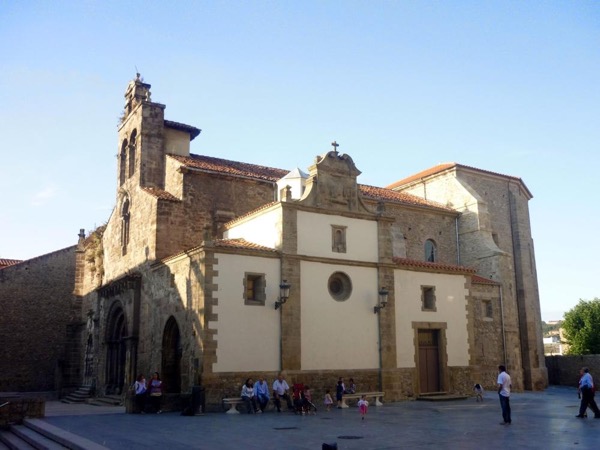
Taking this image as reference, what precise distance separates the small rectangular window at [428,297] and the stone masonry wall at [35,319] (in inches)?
820

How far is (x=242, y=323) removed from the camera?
66.3 feet

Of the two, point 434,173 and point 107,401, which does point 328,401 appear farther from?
point 434,173

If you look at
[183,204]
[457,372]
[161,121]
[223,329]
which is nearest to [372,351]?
[457,372]

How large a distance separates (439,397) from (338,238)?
7662 millimetres

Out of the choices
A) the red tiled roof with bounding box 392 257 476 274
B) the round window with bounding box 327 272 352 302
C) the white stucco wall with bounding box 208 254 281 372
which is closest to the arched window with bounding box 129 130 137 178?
the white stucco wall with bounding box 208 254 281 372

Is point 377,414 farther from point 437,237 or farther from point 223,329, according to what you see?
point 437,237

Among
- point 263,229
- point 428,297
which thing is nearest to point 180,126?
point 263,229

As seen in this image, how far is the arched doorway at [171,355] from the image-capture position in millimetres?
22406

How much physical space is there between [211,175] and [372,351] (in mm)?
10691

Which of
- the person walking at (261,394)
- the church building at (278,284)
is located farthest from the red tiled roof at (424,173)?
the person walking at (261,394)

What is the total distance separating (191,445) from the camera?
11.6 m

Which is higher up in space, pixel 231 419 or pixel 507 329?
pixel 507 329

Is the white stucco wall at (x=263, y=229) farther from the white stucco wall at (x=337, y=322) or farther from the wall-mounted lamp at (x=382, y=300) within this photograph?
the wall-mounted lamp at (x=382, y=300)

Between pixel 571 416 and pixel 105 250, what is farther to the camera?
pixel 105 250
